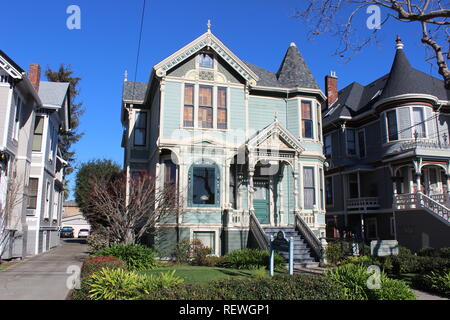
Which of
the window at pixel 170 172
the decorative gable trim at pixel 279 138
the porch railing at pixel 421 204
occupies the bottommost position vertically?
the porch railing at pixel 421 204

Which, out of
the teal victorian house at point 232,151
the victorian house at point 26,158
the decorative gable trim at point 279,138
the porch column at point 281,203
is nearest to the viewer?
the victorian house at point 26,158

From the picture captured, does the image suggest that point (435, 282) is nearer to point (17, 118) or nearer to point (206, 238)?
point (206, 238)

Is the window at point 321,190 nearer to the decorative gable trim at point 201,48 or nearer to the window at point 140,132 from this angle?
the decorative gable trim at point 201,48

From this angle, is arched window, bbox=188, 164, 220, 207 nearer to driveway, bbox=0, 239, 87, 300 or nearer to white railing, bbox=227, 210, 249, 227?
white railing, bbox=227, 210, 249, 227

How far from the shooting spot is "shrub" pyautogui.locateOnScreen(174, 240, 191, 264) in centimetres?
1689

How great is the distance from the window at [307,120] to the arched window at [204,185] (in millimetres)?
5747

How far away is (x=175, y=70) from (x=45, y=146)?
9354 millimetres

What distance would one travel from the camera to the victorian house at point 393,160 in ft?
75.2

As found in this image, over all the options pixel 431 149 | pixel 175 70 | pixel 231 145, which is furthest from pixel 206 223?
pixel 431 149

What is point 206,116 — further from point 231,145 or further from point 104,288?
point 104,288

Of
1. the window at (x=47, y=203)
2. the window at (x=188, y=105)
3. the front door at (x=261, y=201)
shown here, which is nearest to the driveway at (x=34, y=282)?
the window at (x=47, y=203)

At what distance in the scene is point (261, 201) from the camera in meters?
20.4

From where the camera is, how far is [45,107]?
73.2 ft
